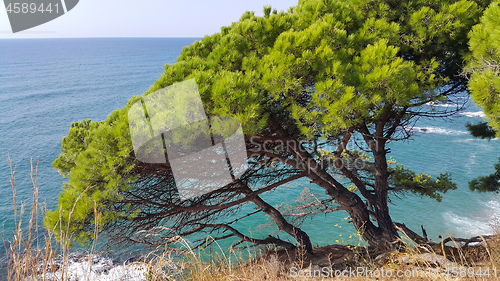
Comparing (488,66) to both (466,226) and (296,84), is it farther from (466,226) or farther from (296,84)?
(466,226)

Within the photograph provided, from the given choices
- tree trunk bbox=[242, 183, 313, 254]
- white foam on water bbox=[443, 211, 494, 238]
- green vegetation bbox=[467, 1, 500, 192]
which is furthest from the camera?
white foam on water bbox=[443, 211, 494, 238]

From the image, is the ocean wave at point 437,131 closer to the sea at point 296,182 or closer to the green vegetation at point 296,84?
the sea at point 296,182

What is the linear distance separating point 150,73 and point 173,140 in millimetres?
49768

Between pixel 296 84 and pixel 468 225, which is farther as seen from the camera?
pixel 468 225

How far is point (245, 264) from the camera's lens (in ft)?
11.0

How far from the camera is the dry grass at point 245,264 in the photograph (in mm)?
1792

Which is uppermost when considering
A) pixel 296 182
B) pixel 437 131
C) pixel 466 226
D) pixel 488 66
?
pixel 488 66

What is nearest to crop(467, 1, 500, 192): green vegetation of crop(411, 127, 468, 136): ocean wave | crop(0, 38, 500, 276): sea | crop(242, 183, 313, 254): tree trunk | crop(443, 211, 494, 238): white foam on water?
crop(0, 38, 500, 276): sea

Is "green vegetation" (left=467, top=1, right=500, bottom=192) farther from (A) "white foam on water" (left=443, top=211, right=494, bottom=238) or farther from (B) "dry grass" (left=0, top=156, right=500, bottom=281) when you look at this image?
(A) "white foam on water" (left=443, top=211, right=494, bottom=238)

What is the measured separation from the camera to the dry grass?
1.79 meters

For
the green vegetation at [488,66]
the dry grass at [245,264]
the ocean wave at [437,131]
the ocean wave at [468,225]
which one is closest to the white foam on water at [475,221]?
the ocean wave at [468,225]

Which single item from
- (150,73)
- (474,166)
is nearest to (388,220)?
(474,166)

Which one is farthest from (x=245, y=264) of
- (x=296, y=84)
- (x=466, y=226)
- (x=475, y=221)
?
(x=475, y=221)

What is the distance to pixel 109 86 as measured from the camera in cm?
3925
